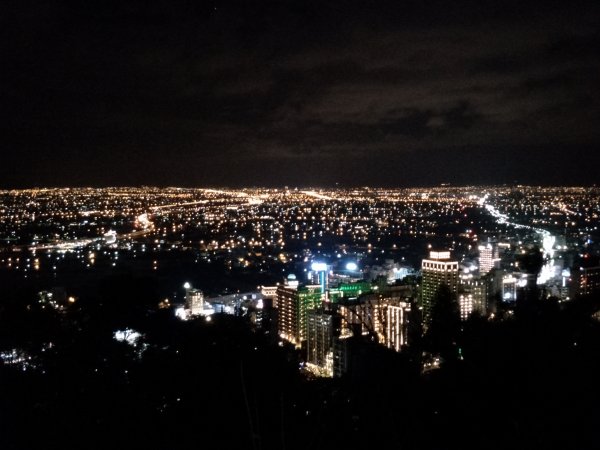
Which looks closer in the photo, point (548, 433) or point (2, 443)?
point (548, 433)

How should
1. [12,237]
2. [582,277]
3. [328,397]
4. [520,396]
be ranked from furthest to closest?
[12,237] < [582,277] < [328,397] < [520,396]

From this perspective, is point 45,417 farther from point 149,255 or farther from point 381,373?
point 149,255

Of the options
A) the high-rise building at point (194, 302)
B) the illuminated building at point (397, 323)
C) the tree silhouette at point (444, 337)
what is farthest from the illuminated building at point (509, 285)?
the tree silhouette at point (444, 337)

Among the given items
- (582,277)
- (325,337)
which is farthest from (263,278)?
(582,277)

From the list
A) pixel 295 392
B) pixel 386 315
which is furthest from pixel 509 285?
pixel 295 392

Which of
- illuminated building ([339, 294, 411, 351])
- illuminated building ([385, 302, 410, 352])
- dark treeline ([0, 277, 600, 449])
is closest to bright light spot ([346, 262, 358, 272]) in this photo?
illuminated building ([339, 294, 411, 351])

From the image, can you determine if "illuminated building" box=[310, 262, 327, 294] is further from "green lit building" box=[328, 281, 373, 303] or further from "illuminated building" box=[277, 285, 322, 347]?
"illuminated building" box=[277, 285, 322, 347]

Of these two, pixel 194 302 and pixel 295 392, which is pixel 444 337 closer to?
pixel 295 392

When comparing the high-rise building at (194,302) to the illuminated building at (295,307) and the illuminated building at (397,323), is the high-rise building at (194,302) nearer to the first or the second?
the illuminated building at (295,307)

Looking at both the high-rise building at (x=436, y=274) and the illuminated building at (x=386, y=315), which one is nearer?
the illuminated building at (x=386, y=315)
